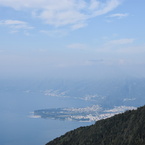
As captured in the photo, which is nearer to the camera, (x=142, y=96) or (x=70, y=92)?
(x=142, y=96)

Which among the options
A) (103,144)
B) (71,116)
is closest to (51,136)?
(71,116)

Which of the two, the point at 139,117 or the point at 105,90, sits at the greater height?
the point at 105,90

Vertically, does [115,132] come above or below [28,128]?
below

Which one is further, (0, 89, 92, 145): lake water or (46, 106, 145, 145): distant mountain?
(0, 89, 92, 145): lake water

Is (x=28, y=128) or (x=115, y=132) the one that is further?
(x=28, y=128)

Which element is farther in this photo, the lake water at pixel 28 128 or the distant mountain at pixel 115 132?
the lake water at pixel 28 128

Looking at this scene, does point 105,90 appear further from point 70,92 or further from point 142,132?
point 142,132

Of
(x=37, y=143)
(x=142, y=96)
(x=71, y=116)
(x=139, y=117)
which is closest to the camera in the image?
(x=139, y=117)

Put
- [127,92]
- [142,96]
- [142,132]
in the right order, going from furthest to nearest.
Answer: [127,92] < [142,96] < [142,132]
